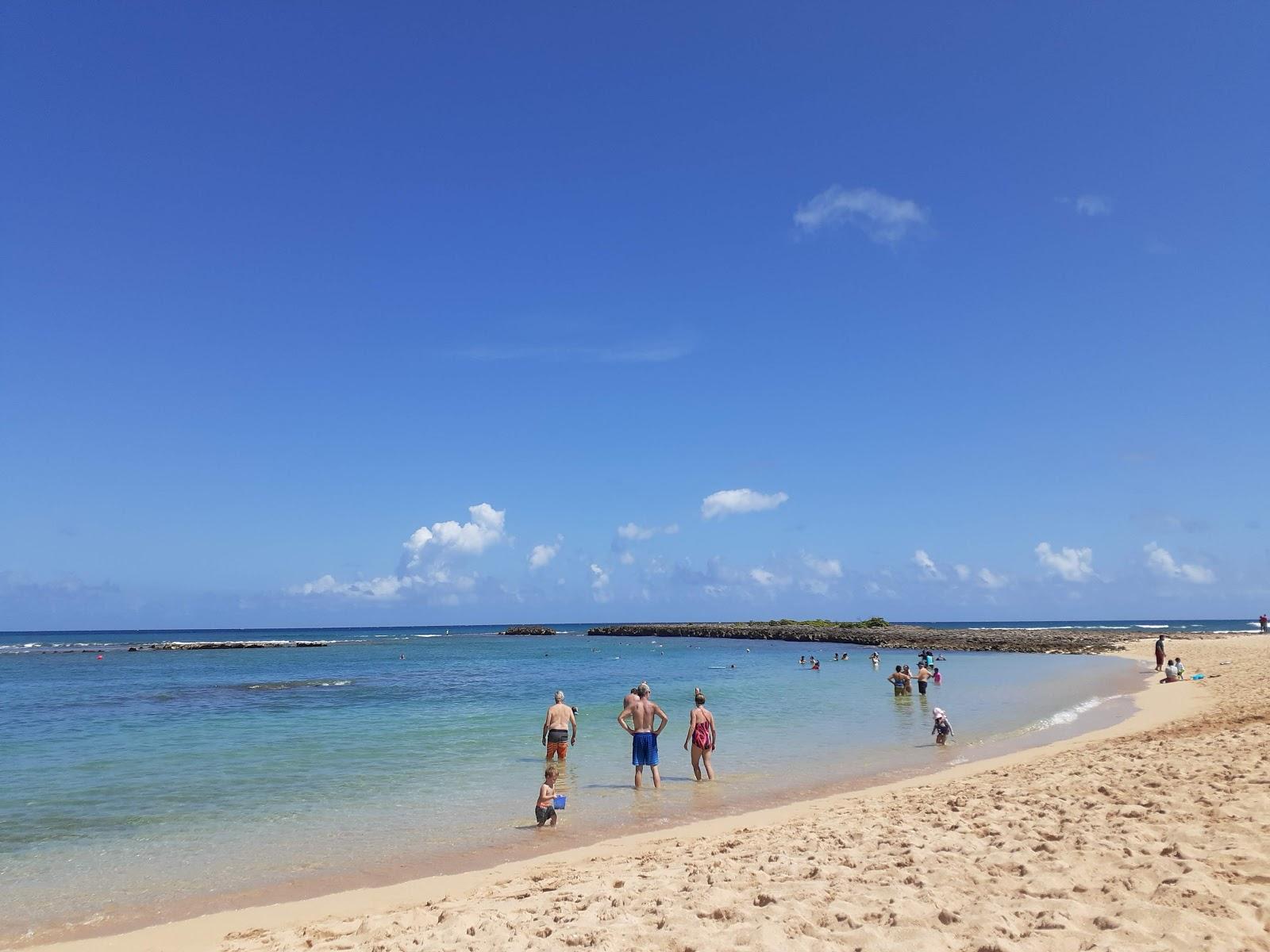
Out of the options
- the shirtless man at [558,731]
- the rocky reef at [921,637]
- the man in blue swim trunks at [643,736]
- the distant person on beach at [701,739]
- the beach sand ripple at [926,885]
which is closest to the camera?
the beach sand ripple at [926,885]

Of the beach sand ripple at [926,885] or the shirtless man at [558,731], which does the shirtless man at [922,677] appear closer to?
the shirtless man at [558,731]

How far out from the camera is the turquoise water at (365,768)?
28.9 feet

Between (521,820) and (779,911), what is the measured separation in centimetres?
584

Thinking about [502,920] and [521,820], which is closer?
[502,920]

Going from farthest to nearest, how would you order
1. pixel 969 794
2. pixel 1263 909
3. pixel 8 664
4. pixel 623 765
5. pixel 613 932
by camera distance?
pixel 8 664 < pixel 623 765 < pixel 969 794 < pixel 613 932 < pixel 1263 909

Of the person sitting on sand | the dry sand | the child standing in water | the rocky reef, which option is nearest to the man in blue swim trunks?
the person sitting on sand

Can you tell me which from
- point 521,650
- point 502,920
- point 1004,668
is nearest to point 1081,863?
point 502,920

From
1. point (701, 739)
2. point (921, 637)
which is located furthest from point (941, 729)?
point (921, 637)

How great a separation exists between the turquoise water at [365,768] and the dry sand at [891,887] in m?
1.15

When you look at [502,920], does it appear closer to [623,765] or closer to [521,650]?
[623,765]

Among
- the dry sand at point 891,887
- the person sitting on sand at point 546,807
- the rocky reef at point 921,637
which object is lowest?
the rocky reef at point 921,637

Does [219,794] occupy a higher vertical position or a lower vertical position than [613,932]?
lower

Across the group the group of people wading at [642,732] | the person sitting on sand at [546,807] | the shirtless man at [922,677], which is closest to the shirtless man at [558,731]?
the group of people wading at [642,732]

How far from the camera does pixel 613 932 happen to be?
5648mm
